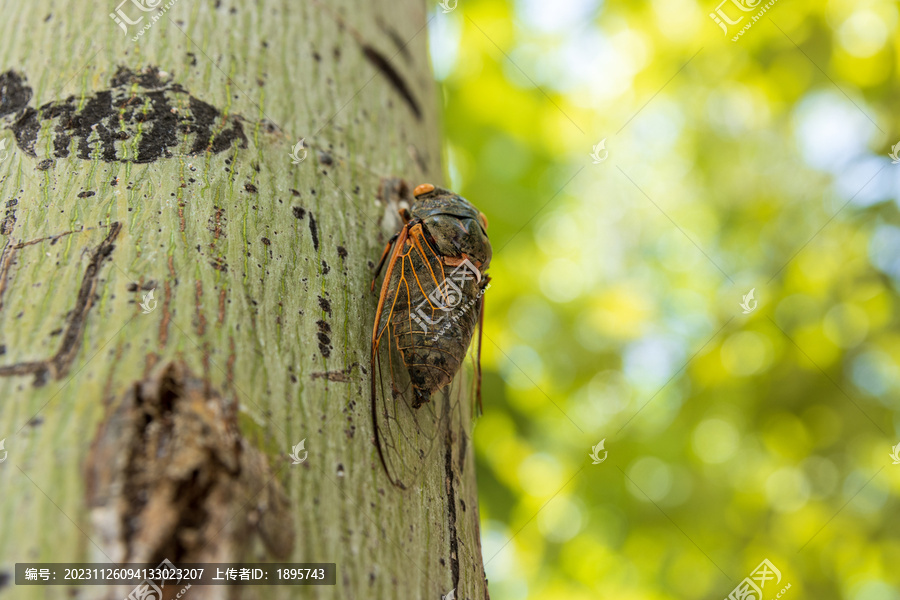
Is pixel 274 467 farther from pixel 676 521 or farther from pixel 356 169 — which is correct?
pixel 676 521

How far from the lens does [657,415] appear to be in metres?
3.97

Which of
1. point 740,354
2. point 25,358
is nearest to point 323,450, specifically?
point 25,358

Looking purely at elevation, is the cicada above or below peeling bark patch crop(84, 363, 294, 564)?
above

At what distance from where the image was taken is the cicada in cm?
97

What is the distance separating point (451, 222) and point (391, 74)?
50 centimetres

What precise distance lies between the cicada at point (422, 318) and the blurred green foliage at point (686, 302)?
5.73 feet

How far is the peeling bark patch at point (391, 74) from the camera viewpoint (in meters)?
1.55

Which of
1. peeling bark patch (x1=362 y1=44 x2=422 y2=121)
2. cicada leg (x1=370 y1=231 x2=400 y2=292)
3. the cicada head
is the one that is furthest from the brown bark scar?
peeling bark patch (x1=362 y1=44 x2=422 y2=121)

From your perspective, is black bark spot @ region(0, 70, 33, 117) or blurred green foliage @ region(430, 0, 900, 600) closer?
black bark spot @ region(0, 70, 33, 117)

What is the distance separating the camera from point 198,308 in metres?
0.85

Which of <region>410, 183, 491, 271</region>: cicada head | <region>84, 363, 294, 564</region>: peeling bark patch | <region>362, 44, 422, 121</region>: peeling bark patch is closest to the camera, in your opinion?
<region>84, 363, 294, 564</region>: peeling bark patch

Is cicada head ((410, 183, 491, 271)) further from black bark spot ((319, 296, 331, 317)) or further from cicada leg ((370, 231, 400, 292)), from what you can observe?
black bark spot ((319, 296, 331, 317))

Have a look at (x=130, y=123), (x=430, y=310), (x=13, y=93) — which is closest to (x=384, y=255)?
(x=430, y=310)

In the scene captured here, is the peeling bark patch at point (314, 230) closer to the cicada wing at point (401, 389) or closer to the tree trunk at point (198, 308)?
the tree trunk at point (198, 308)
